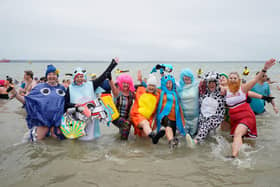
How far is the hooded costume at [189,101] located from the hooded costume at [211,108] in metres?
0.22

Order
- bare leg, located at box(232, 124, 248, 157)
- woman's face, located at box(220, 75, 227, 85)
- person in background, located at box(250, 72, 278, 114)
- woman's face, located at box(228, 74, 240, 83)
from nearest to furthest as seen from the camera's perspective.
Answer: bare leg, located at box(232, 124, 248, 157) → woman's face, located at box(228, 74, 240, 83) → woman's face, located at box(220, 75, 227, 85) → person in background, located at box(250, 72, 278, 114)

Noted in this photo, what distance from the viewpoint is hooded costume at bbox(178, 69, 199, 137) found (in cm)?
504

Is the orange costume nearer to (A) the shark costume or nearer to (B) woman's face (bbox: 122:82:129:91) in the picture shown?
(B) woman's face (bbox: 122:82:129:91)

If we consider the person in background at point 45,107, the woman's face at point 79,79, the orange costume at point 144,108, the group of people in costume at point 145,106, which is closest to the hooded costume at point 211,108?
the group of people in costume at point 145,106

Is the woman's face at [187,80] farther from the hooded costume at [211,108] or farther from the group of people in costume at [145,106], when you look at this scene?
the hooded costume at [211,108]

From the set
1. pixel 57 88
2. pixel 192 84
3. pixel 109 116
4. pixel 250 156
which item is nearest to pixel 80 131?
pixel 109 116

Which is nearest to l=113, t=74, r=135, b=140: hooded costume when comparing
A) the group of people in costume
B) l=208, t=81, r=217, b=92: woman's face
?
the group of people in costume

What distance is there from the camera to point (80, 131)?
4.91 m

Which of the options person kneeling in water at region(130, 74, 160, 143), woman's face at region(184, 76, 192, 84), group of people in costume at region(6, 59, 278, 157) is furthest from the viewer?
woman's face at region(184, 76, 192, 84)

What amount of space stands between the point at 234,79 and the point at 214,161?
1.76m

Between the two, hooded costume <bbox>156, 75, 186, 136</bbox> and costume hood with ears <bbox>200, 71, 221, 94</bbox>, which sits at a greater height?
costume hood with ears <bbox>200, 71, 221, 94</bbox>

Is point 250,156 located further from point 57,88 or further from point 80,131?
point 57,88

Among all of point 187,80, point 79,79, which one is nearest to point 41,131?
point 79,79

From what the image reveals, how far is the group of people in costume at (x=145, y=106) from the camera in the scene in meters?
4.77
